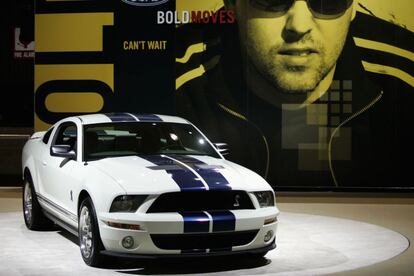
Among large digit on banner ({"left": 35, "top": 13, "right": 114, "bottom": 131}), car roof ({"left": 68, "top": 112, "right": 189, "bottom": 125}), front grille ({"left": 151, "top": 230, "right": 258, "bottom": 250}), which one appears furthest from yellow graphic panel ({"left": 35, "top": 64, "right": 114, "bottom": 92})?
front grille ({"left": 151, "top": 230, "right": 258, "bottom": 250})

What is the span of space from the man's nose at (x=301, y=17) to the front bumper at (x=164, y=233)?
25.6 ft

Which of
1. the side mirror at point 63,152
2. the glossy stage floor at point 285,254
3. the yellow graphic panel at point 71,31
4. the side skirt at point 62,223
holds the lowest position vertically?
the glossy stage floor at point 285,254

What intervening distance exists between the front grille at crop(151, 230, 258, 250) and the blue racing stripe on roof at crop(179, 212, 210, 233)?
0.22ft

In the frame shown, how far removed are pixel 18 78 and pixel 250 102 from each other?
13317 millimetres

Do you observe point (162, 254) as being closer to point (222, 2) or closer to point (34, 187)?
point (34, 187)

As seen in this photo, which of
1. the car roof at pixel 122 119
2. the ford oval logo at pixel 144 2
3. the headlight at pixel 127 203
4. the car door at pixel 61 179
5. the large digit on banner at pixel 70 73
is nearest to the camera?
the headlight at pixel 127 203

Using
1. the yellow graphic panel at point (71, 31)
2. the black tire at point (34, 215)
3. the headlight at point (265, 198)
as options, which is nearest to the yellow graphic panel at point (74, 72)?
the yellow graphic panel at point (71, 31)

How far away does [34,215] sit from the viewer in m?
9.65

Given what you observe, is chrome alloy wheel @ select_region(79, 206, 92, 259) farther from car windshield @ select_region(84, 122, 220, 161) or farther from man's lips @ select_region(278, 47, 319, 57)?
man's lips @ select_region(278, 47, 319, 57)

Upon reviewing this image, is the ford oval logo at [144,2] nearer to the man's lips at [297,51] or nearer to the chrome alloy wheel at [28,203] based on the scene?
the man's lips at [297,51]

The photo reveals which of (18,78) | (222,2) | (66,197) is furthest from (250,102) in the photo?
(18,78)

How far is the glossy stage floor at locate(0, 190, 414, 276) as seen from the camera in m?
7.28

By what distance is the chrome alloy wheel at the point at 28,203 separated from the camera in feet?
32.2

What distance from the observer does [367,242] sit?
8984 mm
